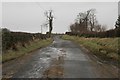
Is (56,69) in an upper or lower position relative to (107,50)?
lower

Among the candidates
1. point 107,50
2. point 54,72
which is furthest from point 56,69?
point 107,50

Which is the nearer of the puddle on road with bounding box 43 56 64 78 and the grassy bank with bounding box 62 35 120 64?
the puddle on road with bounding box 43 56 64 78

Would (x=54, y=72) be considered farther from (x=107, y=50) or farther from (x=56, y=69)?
(x=107, y=50)

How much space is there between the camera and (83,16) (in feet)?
332

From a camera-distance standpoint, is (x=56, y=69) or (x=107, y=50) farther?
(x=107, y=50)

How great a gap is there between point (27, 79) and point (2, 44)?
10.3 m

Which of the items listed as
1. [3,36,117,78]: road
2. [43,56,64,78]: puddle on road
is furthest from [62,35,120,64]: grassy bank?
[43,56,64,78]: puddle on road

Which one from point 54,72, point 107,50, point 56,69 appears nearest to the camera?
point 54,72

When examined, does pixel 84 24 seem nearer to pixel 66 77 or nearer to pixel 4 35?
pixel 4 35

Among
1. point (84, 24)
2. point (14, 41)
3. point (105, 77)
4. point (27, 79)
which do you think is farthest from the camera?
point (84, 24)

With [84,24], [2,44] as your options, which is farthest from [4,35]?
[84,24]

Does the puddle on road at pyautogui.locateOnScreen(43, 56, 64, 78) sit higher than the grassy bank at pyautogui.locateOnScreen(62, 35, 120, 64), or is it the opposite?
the grassy bank at pyautogui.locateOnScreen(62, 35, 120, 64)

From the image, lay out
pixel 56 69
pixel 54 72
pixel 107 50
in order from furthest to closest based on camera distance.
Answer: pixel 107 50
pixel 56 69
pixel 54 72

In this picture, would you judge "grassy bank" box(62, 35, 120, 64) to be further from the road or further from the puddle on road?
the puddle on road
